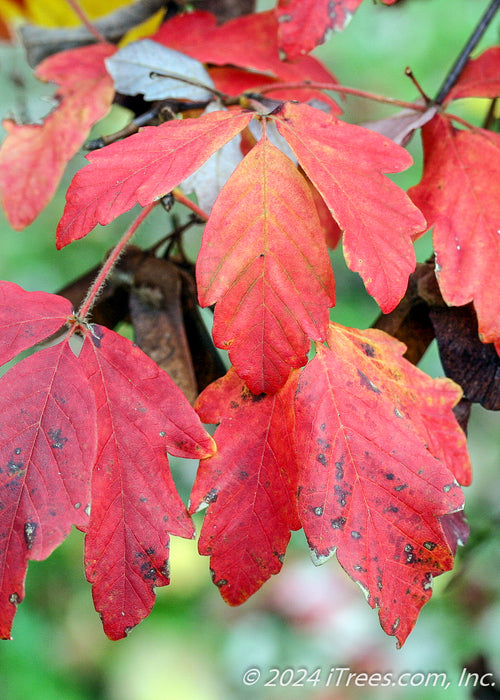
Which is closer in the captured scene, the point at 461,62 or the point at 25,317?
the point at 25,317

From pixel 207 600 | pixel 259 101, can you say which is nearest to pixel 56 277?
pixel 207 600

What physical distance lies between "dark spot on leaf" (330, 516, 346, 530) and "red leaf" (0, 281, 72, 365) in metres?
0.26

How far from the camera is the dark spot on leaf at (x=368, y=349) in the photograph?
51cm

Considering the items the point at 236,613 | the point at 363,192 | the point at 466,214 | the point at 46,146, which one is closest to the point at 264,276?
the point at 363,192

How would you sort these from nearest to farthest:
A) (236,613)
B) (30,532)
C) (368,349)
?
1. (30,532)
2. (368,349)
3. (236,613)

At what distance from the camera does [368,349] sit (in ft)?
1.70

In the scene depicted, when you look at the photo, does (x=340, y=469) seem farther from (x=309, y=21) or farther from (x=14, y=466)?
(x=309, y=21)

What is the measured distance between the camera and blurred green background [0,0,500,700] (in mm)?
1447

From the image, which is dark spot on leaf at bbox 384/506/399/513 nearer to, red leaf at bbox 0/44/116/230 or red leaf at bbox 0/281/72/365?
red leaf at bbox 0/281/72/365

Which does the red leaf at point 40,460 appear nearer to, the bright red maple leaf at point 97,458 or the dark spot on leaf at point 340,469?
the bright red maple leaf at point 97,458

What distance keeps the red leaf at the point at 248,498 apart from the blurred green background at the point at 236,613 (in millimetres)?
945

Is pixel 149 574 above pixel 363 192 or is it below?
below

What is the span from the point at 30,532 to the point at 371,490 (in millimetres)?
248

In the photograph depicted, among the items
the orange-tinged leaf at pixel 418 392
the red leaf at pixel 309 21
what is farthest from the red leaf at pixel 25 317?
the red leaf at pixel 309 21
